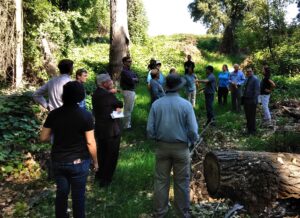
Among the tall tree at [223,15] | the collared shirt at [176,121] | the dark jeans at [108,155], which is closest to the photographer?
the collared shirt at [176,121]

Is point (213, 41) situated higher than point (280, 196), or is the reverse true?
point (213, 41)

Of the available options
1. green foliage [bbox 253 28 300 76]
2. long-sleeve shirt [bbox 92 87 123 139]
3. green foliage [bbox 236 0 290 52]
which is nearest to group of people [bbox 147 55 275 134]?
long-sleeve shirt [bbox 92 87 123 139]

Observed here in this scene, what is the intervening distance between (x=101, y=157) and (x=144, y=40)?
26.1m

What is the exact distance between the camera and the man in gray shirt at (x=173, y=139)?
5848 millimetres

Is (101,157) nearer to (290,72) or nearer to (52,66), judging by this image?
(52,66)

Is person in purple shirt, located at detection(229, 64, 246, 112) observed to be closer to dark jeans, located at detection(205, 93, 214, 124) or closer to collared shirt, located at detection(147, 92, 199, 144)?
dark jeans, located at detection(205, 93, 214, 124)

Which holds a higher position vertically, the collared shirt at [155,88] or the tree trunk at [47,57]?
the tree trunk at [47,57]

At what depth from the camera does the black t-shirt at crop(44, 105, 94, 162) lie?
5.07 meters

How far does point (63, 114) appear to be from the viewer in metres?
5.07

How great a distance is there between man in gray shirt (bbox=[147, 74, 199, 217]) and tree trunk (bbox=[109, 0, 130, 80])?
9.62 m

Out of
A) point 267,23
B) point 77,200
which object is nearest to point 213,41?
point 267,23

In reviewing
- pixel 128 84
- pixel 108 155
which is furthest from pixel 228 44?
pixel 108 155

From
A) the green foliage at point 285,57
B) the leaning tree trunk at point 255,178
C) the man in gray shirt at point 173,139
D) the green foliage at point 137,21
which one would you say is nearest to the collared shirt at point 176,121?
the man in gray shirt at point 173,139

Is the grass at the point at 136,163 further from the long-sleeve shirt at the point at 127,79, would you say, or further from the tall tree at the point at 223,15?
the tall tree at the point at 223,15
